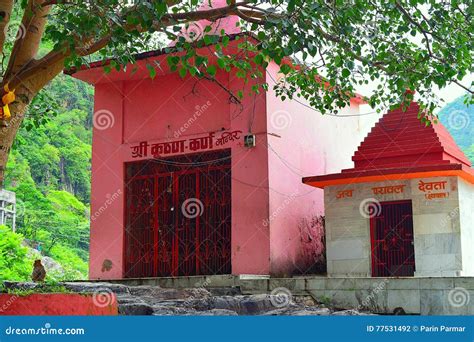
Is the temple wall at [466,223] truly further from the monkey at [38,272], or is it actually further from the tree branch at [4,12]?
the tree branch at [4,12]

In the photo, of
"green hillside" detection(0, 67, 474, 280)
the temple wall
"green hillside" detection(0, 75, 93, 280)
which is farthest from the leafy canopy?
"green hillside" detection(0, 75, 93, 280)

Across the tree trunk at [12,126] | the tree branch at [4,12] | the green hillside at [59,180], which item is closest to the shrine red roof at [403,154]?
the tree trunk at [12,126]

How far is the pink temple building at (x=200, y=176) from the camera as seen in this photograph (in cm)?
1371

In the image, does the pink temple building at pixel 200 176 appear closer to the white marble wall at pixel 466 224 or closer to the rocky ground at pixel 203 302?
the rocky ground at pixel 203 302

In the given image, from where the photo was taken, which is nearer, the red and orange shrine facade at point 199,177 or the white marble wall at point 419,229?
the white marble wall at point 419,229

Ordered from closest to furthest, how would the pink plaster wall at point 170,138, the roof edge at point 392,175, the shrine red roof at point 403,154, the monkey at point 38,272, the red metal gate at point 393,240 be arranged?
the monkey at point 38,272 < the roof edge at point 392,175 < the shrine red roof at point 403,154 < the red metal gate at point 393,240 < the pink plaster wall at point 170,138

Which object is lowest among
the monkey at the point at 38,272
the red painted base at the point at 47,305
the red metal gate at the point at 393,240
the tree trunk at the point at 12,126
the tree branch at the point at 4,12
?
the red painted base at the point at 47,305

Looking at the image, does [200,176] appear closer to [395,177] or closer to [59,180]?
[395,177]

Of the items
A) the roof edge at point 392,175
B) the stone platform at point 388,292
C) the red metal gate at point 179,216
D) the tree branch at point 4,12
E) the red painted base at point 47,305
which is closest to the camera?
the red painted base at point 47,305

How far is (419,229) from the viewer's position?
12.9 m

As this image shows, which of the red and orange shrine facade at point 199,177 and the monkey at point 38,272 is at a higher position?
the red and orange shrine facade at point 199,177

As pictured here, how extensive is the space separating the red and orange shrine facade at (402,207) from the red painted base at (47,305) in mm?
7419

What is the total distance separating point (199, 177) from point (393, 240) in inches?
165

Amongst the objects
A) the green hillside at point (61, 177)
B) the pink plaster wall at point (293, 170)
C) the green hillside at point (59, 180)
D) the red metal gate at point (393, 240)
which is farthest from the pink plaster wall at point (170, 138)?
the green hillside at point (61, 177)
